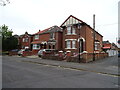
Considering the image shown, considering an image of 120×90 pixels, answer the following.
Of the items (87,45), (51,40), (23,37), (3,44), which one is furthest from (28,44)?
(87,45)

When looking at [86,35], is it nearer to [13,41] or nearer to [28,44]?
[28,44]

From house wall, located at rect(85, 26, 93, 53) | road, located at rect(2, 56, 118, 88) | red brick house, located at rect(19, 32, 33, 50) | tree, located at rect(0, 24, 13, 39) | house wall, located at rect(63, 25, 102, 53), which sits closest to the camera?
road, located at rect(2, 56, 118, 88)

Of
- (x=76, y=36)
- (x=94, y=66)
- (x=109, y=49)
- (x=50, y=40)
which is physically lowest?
(x=94, y=66)

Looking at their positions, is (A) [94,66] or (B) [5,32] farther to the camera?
(B) [5,32]

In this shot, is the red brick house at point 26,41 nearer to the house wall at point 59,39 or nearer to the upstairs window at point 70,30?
the house wall at point 59,39

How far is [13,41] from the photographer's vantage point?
43.6 meters

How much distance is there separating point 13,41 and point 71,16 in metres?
23.5

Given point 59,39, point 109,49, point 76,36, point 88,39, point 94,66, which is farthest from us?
point 109,49

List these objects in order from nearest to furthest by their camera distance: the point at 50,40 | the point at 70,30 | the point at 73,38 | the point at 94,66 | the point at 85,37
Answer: the point at 94,66
the point at 85,37
the point at 73,38
the point at 70,30
the point at 50,40

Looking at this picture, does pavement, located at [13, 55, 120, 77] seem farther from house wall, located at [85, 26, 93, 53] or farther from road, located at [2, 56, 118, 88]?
house wall, located at [85, 26, 93, 53]

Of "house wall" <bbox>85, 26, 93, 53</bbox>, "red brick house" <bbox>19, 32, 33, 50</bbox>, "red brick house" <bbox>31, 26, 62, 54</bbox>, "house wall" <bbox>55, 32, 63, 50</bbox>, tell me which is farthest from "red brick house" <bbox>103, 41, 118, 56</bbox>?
"red brick house" <bbox>19, 32, 33, 50</bbox>

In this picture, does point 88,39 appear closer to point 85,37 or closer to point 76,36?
point 85,37

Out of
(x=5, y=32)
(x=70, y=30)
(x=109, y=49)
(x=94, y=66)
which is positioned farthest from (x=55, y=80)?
(x=5, y=32)

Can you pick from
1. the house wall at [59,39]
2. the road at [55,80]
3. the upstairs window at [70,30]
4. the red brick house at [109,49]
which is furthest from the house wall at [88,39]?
the road at [55,80]
